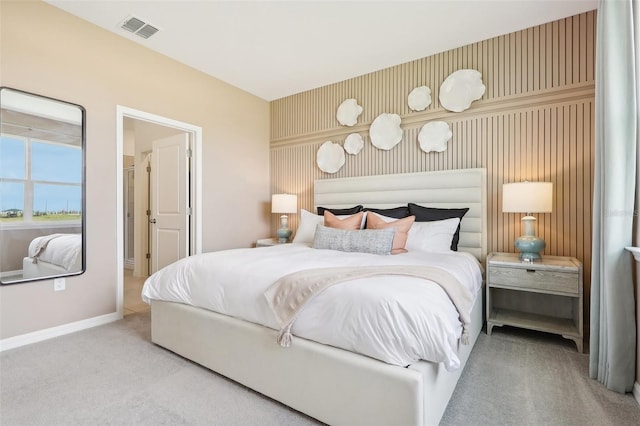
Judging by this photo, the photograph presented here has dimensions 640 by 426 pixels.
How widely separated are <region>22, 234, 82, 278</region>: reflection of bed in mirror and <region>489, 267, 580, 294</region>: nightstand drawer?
3531mm

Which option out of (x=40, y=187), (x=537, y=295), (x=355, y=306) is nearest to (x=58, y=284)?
(x=40, y=187)

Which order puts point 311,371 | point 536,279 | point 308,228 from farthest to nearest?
point 308,228 → point 536,279 → point 311,371

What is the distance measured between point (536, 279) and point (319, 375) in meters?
1.89

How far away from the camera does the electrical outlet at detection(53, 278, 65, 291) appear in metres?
2.55

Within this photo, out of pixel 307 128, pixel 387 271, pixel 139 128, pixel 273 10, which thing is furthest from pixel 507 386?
pixel 139 128

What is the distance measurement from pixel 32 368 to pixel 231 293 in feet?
4.84

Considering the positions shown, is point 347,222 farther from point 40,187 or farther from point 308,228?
point 40,187

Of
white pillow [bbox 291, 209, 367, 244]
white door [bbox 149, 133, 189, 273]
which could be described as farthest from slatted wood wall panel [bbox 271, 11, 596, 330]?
white door [bbox 149, 133, 189, 273]

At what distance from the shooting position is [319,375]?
1438 millimetres

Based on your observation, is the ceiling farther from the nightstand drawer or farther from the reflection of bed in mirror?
the nightstand drawer

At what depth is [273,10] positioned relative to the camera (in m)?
2.58

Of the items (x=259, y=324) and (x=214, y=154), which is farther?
(x=214, y=154)

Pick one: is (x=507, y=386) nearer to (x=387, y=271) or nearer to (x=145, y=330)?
(x=387, y=271)

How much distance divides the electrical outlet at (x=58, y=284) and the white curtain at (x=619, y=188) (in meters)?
3.90
